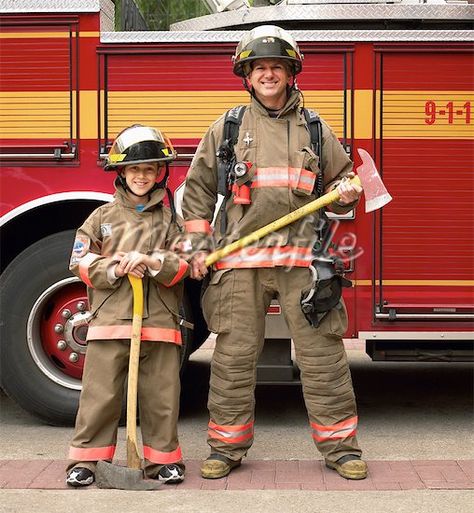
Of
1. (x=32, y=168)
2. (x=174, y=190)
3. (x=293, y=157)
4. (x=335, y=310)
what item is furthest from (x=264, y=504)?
(x=32, y=168)

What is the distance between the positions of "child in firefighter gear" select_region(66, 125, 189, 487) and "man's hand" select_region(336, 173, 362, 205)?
0.78 metres

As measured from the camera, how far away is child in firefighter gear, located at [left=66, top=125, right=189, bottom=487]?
179 inches

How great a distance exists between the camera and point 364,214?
5531 millimetres

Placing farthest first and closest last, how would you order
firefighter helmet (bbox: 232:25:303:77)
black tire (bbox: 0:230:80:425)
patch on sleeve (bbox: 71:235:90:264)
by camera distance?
black tire (bbox: 0:230:80:425) < firefighter helmet (bbox: 232:25:303:77) < patch on sleeve (bbox: 71:235:90:264)

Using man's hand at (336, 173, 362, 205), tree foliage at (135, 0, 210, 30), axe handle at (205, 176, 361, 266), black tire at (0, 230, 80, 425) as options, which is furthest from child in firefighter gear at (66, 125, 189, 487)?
tree foliage at (135, 0, 210, 30)

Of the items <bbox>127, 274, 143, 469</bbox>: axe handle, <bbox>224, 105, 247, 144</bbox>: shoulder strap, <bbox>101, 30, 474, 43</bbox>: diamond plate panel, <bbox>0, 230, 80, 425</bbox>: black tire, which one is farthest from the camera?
<bbox>0, 230, 80, 425</bbox>: black tire

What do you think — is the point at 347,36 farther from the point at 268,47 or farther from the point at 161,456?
the point at 161,456

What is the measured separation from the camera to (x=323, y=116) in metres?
5.50

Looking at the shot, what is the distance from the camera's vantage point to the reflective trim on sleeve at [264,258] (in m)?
4.76

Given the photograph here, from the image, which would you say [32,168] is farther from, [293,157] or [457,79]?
[457,79]

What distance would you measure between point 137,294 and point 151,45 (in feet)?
5.50

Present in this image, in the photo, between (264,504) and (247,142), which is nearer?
(264,504)

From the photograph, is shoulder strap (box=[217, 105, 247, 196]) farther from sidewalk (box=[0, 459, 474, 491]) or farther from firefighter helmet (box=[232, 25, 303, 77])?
sidewalk (box=[0, 459, 474, 491])

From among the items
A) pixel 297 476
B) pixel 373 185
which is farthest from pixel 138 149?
pixel 297 476
